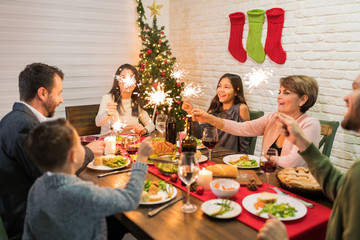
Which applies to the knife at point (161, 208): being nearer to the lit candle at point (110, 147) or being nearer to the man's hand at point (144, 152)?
the man's hand at point (144, 152)

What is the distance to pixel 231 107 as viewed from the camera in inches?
116

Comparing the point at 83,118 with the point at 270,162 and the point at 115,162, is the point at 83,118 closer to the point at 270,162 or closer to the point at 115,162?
the point at 115,162

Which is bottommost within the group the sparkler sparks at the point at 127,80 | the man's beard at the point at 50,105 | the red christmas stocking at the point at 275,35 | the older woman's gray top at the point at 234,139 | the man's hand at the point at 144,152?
the older woman's gray top at the point at 234,139

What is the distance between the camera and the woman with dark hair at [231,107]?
111 inches

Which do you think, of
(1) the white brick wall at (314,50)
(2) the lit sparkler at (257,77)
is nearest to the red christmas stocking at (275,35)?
(1) the white brick wall at (314,50)

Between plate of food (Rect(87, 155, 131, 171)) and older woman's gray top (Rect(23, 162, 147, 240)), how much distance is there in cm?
64

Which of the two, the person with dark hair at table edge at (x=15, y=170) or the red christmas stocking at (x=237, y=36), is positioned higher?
the red christmas stocking at (x=237, y=36)

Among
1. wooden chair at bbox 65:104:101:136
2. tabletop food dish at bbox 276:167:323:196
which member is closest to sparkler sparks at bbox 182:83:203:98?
wooden chair at bbox 65:104:101:136

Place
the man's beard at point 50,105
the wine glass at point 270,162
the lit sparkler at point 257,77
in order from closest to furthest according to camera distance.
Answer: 1. the wine glass at point 270,162
2. the man's beard at point 50,105
3. the lit sparkler at point 257,77

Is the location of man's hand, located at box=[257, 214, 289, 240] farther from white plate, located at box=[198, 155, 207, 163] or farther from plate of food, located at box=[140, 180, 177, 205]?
white plate, located at box=[198, 155, 207, 163]

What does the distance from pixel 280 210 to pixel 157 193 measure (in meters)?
0.57

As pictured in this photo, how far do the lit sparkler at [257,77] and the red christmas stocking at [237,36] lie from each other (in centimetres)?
21

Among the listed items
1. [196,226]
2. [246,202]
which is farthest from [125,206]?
[246,202]

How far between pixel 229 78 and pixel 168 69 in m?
1.43
